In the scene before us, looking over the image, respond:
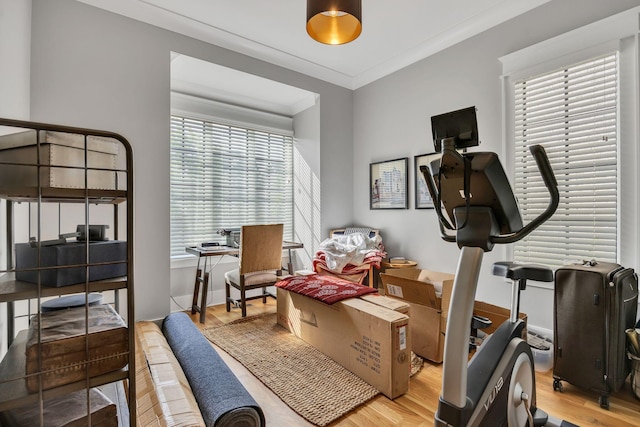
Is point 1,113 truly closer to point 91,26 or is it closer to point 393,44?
point 91,26

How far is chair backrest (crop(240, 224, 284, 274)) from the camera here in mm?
3051

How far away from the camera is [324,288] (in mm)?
2422

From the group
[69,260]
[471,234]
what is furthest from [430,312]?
[69,260]

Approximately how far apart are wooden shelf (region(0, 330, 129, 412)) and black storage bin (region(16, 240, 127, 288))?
244mm

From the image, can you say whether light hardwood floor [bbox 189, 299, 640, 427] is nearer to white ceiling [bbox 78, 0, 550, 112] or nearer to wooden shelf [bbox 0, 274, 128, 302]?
wooden shelf [bbox 0, 274, 128, 302]

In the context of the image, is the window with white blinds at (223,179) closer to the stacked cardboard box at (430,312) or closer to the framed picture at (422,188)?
the framed picture at (422,188)

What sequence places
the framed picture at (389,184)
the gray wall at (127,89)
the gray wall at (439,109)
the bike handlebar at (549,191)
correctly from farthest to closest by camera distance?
1. the framed picture at (389,184)
2. the gray wall at (439,109)
3. the gray wall at (127,89)
4. the bike handlebar at (549,191)

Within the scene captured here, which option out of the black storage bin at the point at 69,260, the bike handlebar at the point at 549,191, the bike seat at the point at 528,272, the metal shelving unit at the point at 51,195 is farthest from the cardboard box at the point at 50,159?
the bike seat at the point at 528,272

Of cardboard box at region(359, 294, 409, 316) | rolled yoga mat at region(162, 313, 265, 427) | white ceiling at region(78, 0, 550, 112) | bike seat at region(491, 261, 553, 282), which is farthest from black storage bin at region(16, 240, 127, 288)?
white ceiling at region(78, 0, 550, 112)

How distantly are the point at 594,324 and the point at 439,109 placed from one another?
2.34 meters

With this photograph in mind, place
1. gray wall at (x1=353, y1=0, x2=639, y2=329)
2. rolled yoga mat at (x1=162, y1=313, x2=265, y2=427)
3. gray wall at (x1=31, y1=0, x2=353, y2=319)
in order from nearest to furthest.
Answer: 1. rolled yoga mat at (x1=162, y1=313, x2=265, y2=427)
2. gray wall at (x1=31, y1=0, x2=353, y2=319)
3. gray wall at (x1=353, y1=0, x2=639, y2=329)

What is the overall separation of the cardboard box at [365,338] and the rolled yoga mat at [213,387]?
0.75 m

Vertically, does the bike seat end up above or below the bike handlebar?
below

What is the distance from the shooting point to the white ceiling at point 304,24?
8.87 feet
